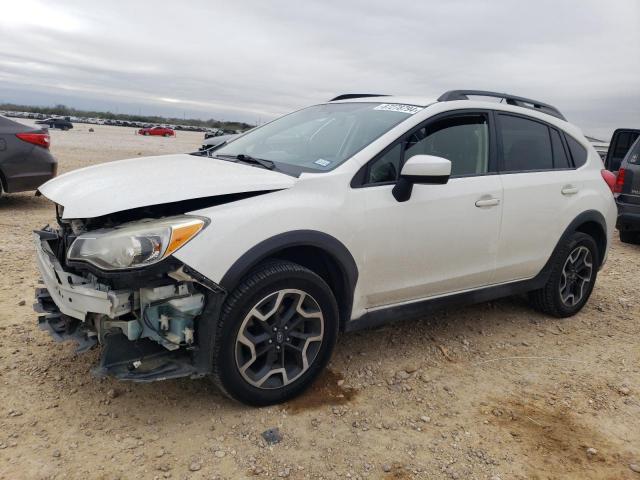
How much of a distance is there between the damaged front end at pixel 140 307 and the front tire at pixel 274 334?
0.11m

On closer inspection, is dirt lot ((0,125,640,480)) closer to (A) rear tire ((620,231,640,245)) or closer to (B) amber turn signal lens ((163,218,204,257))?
(B) amber turn signal lens ((163,218,204,257))

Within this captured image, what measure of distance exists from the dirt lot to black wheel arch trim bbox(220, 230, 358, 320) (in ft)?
2.20

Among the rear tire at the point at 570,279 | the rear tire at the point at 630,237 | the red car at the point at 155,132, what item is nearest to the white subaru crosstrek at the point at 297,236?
the rear tire at the point at 570,279

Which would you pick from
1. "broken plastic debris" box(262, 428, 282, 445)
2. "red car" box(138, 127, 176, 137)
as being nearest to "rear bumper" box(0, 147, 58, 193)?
"broken plastic debris" box(262, 428, 282, 445)

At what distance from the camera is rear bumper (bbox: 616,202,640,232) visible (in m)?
7.63

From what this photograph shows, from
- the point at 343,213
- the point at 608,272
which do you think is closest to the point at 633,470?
the point at 343,213

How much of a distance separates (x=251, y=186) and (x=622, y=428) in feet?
8.30

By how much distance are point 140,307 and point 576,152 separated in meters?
3.89

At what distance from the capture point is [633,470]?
2789mm

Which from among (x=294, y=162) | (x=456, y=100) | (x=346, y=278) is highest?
(x=456, y=100)

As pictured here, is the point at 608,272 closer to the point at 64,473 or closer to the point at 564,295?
the point at 564,295

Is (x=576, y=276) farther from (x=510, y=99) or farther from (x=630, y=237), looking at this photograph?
(x=630, y=237)

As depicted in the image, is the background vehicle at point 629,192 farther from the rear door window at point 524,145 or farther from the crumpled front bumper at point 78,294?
the crumpled front bumper at point 78,294

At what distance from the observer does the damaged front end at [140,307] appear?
8.61 ft
